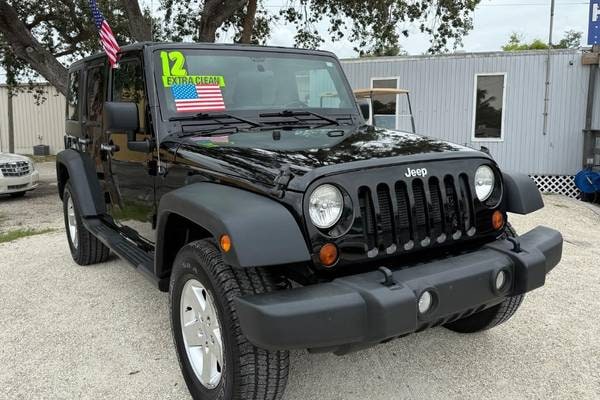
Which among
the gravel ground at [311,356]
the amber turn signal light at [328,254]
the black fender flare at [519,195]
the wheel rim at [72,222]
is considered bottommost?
the gravel ground at [311,356]

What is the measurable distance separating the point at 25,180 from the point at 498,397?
10.9 m

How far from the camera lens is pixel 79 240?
5125 millimetres

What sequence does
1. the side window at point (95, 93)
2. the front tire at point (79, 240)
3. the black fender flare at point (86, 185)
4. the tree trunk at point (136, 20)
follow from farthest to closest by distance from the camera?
the tree trunk at point (136, 20)
the front tire at point (79, 240)
the black fender flare at point (86, 185)
the side window at point (95, 93)

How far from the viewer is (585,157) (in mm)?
11383

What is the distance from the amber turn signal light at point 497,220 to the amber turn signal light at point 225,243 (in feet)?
4.89

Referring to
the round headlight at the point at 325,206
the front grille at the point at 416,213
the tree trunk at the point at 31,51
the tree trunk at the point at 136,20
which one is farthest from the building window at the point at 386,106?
the round headlight at the point at 325,206

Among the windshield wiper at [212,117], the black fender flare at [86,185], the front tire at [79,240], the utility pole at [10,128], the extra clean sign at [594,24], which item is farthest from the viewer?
the utility pole at [10,128]

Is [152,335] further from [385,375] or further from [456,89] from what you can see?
[456,89]

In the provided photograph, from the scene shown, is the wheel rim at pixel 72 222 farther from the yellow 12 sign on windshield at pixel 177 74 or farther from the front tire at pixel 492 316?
the front tire at pixel 492 316

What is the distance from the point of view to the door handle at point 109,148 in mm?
3989

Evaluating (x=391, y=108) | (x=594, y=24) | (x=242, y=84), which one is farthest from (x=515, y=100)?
(x=242, y=84)

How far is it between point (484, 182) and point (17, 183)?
10.7 metres

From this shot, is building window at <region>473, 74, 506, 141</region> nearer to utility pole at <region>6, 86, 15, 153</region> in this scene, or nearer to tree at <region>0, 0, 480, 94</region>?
tree at <region>0, 0, 480, 94</region>

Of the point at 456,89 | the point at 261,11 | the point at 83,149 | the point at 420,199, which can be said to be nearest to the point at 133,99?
the point at 83,149
